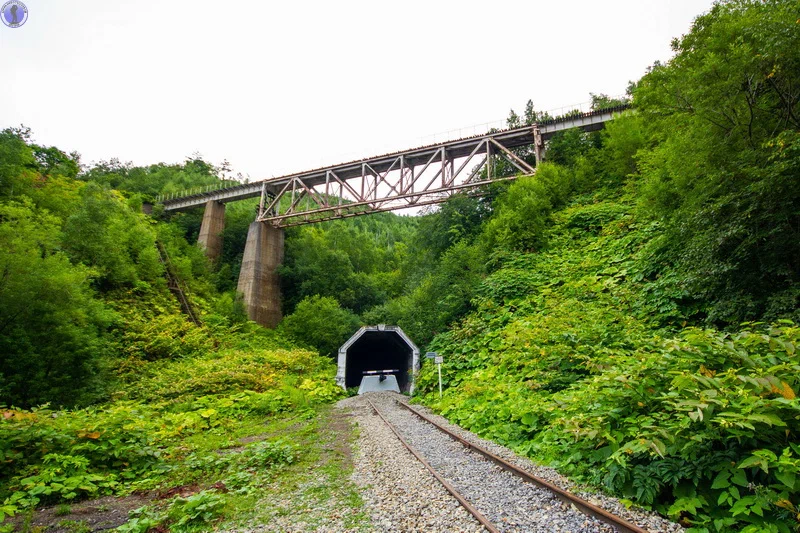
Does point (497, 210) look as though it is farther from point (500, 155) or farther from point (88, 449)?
point (88, 449)

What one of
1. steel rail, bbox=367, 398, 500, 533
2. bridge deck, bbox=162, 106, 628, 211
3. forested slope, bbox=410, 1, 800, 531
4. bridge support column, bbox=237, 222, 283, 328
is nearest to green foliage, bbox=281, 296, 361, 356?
bridge support column, bbox=237, 222, 283, 328

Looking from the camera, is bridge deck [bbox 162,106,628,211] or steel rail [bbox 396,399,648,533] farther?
bridge deck [bbox 162,106,628,211]

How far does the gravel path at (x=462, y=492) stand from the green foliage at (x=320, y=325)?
67.5ft

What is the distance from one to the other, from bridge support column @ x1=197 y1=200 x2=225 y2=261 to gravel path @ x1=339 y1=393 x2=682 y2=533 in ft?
101

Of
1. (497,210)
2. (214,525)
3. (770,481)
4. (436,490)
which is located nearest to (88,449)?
(214,525)

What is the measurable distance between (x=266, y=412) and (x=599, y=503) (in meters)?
12.4

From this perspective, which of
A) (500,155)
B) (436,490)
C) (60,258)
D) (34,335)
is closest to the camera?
(436,490)

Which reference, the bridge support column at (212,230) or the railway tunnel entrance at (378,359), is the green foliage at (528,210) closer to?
the railway tunnel entrance at (378,359)

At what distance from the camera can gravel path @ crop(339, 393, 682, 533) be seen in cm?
447

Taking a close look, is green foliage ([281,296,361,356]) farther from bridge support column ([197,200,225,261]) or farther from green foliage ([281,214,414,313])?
bridge support column ([197,200,225,261])

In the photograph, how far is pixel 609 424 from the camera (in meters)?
5.81

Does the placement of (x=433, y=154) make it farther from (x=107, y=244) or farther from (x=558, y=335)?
(x=107, y=244)

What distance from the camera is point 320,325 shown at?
95.9 feet

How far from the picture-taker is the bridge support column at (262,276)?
100ft
